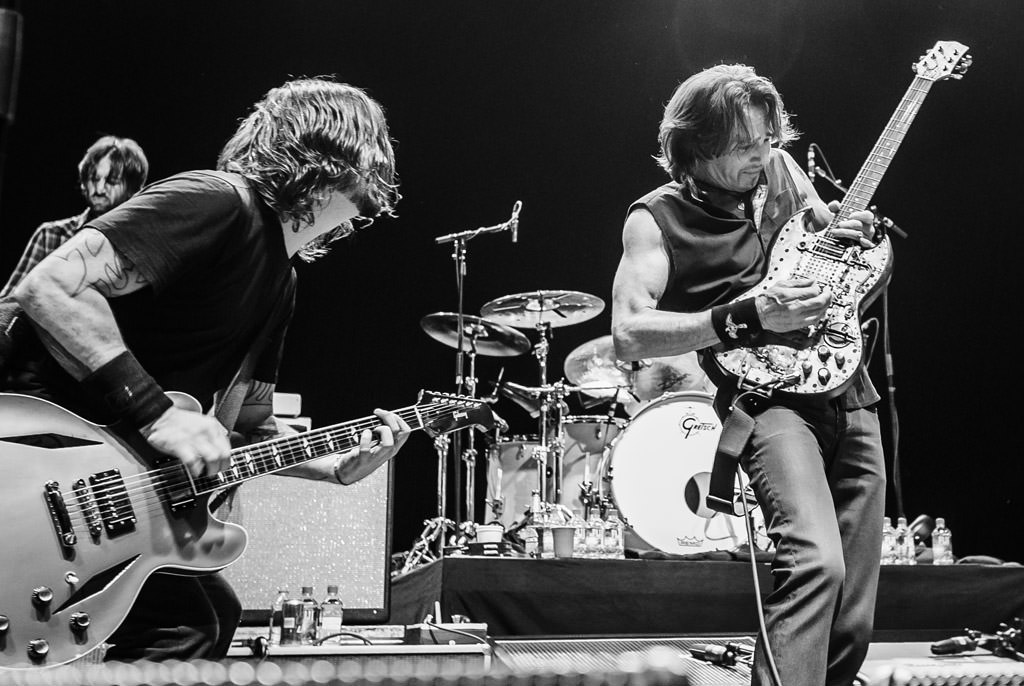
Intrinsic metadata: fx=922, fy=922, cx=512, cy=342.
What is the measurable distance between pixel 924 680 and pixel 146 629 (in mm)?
1796

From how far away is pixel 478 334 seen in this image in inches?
250

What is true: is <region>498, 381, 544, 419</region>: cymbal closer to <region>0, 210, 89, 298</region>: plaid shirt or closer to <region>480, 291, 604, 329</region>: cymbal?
<region>480, 291, 604, 329</region>: cymbal

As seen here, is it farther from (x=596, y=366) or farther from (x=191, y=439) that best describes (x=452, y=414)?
(x=596, y=366)

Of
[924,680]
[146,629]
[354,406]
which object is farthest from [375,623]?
[354,406]

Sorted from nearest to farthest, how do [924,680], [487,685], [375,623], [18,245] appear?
[487,685] → [924,680] → [375,623] → [18,245]

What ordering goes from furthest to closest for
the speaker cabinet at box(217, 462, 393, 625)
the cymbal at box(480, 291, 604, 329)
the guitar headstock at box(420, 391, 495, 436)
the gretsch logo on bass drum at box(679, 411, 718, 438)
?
the cymbal at box(480, 291, 604, 329)
the gretsch logo on bass drum at box(679, 411, 718, 438)
the speaker cabinet at box(217, 462, 393, 625)
the guitar headstock at box(420, 391, 495, 436)

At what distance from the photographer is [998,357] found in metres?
7.08

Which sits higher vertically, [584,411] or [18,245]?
[18,245]

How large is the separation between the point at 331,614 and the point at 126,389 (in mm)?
1728

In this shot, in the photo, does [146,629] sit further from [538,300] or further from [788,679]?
[538,300]

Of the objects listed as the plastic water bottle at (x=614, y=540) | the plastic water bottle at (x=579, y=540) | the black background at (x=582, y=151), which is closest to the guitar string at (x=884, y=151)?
the plastic water bottle at (x=579, y=540)

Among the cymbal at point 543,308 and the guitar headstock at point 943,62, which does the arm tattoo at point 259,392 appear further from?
the cymbal at point 543,308

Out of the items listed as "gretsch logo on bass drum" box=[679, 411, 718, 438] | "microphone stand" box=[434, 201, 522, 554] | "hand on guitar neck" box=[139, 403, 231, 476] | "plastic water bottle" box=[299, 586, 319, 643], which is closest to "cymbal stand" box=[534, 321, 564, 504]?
"microphone stand" box=[434, 201, 522, 554]

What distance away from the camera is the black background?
665 cm
